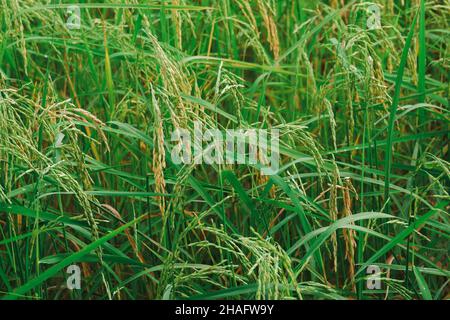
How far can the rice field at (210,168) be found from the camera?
68.9 inches

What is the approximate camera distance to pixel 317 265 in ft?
6.54

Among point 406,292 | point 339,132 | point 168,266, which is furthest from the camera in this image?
point 339,132

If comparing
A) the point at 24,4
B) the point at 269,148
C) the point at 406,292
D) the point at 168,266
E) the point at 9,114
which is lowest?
the point at 406,292

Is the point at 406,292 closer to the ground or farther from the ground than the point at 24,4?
closer to the ground

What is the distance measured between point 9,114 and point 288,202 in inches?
22.7

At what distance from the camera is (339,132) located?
2326 millimetres

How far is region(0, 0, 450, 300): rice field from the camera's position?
175 cm

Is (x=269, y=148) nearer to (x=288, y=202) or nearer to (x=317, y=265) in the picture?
(x=288, y=202)

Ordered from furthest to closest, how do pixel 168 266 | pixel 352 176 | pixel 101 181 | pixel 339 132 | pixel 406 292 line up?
pixel 339 132
pixel 101 181
pixel 352 176
pixel 406 292
pixel 168 266

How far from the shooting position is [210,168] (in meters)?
A: 2.31

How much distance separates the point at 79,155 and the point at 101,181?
1.46 feet
